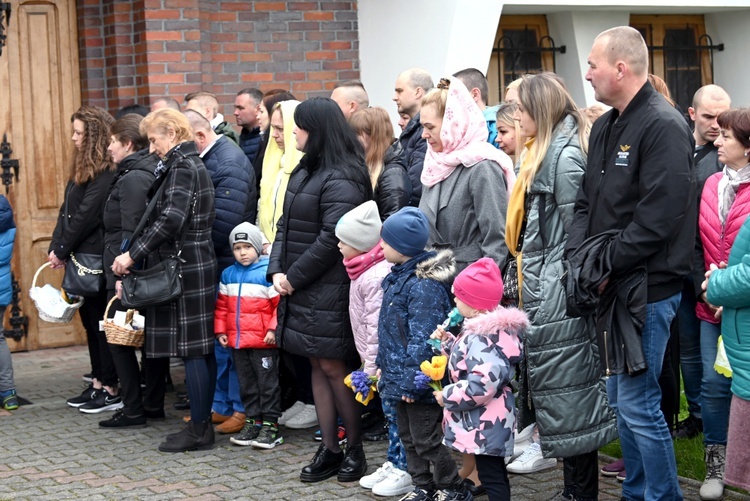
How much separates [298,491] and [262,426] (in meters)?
0.98

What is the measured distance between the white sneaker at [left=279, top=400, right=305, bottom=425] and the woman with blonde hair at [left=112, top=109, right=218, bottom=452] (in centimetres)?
57

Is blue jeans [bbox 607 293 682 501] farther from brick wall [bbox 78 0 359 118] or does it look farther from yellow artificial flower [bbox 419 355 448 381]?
brick wall [bbox 78 0 359 118]

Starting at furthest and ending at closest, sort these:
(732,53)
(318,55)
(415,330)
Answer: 1. (732,53)
2. (318,55)
3. (415,330)

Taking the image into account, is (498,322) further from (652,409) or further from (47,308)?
(47,308)

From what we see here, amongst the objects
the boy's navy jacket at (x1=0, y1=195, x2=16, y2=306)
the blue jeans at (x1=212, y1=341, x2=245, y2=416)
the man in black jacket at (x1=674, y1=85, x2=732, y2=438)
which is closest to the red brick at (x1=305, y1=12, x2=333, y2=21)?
the boy's navy jacket at (x1=0, y1=195, x2=16, y2=306)

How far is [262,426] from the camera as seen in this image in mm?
6527

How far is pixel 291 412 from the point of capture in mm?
7039

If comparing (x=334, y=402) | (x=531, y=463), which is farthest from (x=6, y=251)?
(x=531, y=463)

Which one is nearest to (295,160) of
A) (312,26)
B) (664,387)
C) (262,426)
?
(262,426)

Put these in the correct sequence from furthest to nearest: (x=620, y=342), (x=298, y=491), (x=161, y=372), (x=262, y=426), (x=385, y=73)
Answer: (x=385, y=73), (x=161, y=372), (x=262, y=426), (x=298, y=491), (x=620, y=342)

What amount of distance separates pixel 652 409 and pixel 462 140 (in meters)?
1.65

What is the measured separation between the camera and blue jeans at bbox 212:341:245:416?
6.95 m

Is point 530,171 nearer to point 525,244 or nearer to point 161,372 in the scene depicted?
point 525,244

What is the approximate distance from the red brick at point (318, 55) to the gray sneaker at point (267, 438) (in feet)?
13.3
